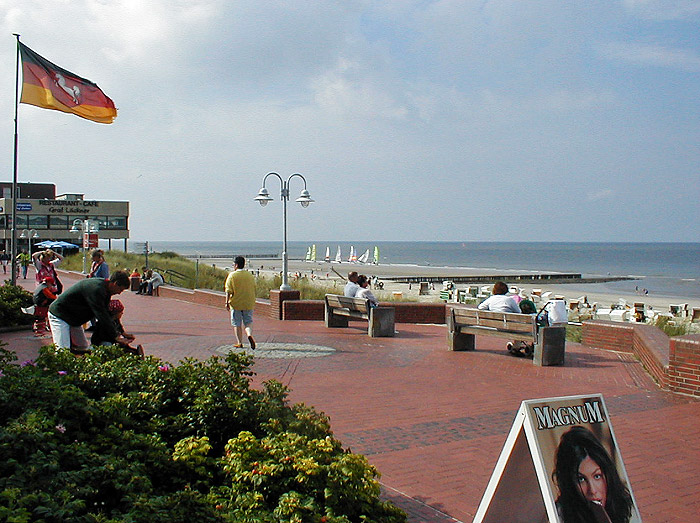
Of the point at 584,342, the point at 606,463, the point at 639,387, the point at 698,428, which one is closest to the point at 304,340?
the point at 584,342

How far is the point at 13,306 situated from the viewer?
46.5 ft

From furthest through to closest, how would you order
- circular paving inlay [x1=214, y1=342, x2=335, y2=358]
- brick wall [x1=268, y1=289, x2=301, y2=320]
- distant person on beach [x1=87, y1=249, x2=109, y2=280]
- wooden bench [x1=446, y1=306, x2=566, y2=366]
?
brick wall [x1=268, y1=289, x2=301, y2=320] → distant person on beach [x1=87, y1=249, x2=109, y2=280] → circular paving inlay [x1=214, y1=342, x2=335, y2=358] → wooden bench [x1=446, y1=306, x2=566, y2=366]

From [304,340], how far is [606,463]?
935 cm

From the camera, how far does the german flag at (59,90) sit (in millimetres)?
16531

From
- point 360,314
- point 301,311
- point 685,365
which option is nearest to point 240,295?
point 360,314

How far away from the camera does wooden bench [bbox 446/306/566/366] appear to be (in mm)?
10234

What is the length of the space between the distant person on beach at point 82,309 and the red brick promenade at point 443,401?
2.37m

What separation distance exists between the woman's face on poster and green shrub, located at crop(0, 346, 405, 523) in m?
0.98

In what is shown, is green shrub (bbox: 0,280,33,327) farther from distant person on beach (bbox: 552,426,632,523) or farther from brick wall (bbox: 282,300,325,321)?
distant person on beach (bbox: 552,426,632,523)

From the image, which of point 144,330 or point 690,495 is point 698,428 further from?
point 144,330

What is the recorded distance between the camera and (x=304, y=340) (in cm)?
1277

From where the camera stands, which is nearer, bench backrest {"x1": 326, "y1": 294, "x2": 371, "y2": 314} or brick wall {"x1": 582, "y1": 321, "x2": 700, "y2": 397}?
brick wall {"x1": 582, "y1": 321, "x2": 700, "y2": 397}

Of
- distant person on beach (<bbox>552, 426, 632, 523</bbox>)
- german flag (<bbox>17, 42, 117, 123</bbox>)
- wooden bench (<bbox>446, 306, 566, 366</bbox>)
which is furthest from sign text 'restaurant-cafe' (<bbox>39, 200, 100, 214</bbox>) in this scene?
distant person on beach (<bbox>552, 426, 632, 523</bbox>)

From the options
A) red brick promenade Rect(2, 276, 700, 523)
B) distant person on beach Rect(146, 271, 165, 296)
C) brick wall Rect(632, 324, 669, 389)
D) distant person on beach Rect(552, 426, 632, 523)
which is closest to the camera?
distant person on beach Rect(552, 426, 632, 523)
